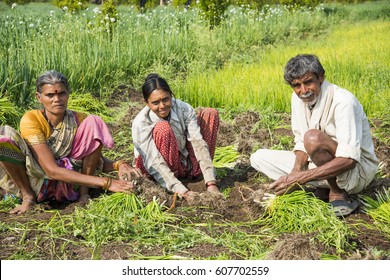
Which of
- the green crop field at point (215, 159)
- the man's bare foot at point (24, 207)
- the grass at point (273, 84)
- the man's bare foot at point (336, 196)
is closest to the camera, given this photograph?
the green crop field at point (215, 159)

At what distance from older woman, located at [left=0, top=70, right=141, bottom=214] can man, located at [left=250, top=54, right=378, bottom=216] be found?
1.15 m

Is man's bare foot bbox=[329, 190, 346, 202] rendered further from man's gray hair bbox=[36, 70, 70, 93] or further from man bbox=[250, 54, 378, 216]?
man's gray hair bbox=[36, 70, 70, 93]

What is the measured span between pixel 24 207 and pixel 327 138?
6.79ft

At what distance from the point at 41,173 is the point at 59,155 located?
18cm

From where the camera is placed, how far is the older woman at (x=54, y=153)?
12.2ft

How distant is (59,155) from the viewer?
392 cm

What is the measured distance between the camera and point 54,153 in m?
3.89

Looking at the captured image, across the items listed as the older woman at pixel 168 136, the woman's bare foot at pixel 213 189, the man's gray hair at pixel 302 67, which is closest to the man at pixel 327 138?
the man's gray hair at pixel 302 67

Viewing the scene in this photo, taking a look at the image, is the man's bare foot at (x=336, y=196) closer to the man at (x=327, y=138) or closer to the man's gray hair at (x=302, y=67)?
the man at (x=327, y=138)

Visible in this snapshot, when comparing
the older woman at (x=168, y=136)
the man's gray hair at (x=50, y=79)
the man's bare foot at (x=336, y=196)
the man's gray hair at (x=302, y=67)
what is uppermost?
the man's gray hair at (x=302, y=67)

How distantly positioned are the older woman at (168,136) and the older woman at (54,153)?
191 millimetres

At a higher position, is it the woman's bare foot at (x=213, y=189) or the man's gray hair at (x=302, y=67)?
the man's gray hair at (x=302, y=67)

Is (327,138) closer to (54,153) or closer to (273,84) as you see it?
(54,153)

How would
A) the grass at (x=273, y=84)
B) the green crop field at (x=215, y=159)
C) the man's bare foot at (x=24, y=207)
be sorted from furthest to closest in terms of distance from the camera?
the grass at (x=273, y=84) → the man's bare foot at (x=24, y=207) → the green crop field at (x=215, y=159)
